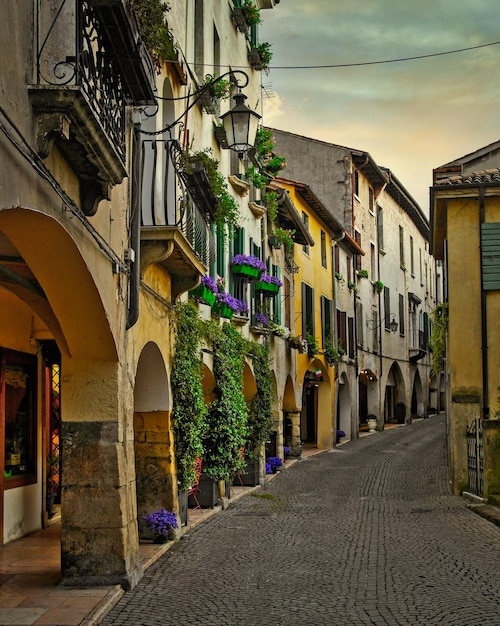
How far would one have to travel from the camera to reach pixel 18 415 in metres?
12.1

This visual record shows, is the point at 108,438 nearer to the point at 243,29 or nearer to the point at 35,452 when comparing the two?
the point at 35,452

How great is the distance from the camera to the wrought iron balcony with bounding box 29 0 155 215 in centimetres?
574

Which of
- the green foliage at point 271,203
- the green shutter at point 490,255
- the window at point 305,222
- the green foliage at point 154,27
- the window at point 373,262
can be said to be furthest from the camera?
the window at point 373,262

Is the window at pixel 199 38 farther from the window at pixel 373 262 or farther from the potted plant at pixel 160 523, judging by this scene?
the window at pixel 373 262

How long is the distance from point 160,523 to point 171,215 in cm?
378

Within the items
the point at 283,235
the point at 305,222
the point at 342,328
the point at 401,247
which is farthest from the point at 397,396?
the point at 283,235

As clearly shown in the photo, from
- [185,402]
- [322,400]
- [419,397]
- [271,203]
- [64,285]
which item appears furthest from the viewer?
[419,397]

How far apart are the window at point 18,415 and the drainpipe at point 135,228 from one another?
107 inches

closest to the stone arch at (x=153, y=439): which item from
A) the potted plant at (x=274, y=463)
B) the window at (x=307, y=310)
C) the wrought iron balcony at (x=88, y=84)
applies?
the wrought iron balcony at (x=88, y=84)

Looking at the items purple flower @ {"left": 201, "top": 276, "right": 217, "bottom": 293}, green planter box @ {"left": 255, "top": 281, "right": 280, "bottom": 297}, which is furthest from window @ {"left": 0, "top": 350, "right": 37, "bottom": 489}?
green planter box @ {"left": 255, "top": 281, "right": 280, "bottom": 297}

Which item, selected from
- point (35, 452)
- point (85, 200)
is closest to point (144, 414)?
point (35, 452)

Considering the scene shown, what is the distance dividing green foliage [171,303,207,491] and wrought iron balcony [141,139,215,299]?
686 millimetres

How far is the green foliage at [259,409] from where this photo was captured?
1923 centimetres

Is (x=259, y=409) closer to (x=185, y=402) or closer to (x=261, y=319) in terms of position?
(x=261, y=319)
